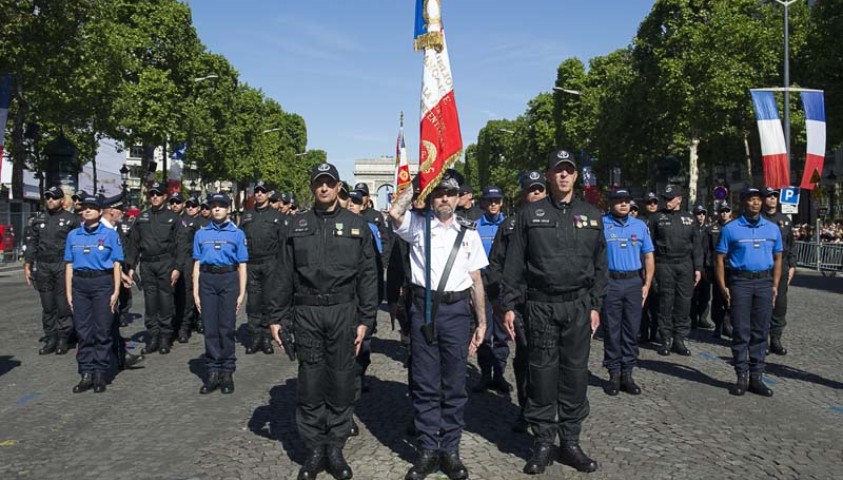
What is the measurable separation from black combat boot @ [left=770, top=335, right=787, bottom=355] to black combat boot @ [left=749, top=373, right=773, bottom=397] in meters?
2.42

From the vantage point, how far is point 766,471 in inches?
201

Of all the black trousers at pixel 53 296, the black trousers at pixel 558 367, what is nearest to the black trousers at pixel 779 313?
the black trousers at pixel 558 367

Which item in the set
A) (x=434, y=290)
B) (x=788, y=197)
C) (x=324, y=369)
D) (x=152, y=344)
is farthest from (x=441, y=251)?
(x=788, y=197)

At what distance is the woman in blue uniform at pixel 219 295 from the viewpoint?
7613mm

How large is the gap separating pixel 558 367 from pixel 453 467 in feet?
3.38

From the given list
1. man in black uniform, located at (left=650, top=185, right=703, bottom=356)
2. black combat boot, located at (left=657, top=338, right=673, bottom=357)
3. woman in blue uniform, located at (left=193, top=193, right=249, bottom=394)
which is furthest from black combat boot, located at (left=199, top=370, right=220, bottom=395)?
man in black uniform, located at (left=650, top=185, right=703, bottom=356)

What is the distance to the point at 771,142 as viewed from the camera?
17.8 m

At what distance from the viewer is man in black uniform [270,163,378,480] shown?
5.21m

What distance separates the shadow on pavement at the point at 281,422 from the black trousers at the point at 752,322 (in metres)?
4.35

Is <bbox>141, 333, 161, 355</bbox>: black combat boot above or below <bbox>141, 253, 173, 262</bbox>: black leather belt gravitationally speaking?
below

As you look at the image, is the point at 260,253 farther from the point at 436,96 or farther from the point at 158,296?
the point at 436,96

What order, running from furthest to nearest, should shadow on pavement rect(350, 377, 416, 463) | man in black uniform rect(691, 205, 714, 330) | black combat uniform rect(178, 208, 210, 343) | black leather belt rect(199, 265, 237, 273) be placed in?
1. man in black uniform rect(691, 205, 714, 330)
2. black combat uniform rect(178, 208, 210, 343)
3. black leather belt rect(199, 265, 237, 273)
4. shadow on pavement rect(350, 377, 416, 463)

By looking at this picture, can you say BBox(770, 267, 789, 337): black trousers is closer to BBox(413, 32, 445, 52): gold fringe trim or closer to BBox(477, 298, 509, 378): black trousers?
BBox(477, 298, 509, 378): black trousers

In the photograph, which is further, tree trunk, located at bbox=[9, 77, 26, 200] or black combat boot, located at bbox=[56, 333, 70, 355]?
tree trunk, located at bbox=[9, 77, 26, 200]
